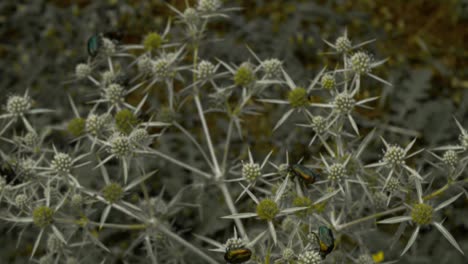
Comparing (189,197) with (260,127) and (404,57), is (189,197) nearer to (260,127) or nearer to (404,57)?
(260,127)

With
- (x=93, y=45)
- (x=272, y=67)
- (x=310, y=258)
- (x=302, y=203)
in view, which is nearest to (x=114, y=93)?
(x=93, y=45)

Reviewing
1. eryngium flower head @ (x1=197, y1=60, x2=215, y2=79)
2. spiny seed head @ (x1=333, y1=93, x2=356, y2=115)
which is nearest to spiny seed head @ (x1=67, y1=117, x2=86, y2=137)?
eryngium flower head @ (x1=197, y1=60, x2=215, y2=79)

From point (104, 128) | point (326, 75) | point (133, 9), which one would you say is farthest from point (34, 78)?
point (326, 75)

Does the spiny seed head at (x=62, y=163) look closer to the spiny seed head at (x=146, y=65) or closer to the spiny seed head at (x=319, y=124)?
the spiny seed head at (x=146, y=65)

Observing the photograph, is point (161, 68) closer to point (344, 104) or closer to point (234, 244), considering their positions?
point (344, 104)

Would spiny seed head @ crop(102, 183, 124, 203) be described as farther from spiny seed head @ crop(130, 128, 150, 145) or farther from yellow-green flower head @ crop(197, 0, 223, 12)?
yellow-green flower head @ crop(197, 0, 223, 12)

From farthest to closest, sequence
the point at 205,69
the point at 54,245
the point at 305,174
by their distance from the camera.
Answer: the point at 205,69
the point at 54,245
the point at 305,174
